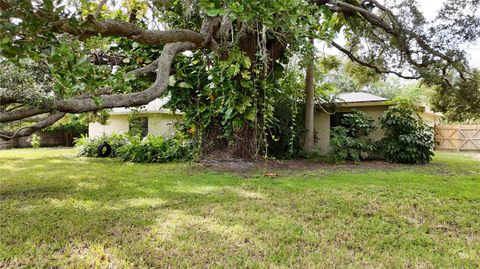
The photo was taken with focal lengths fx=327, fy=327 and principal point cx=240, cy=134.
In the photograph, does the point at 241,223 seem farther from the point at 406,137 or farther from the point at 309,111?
the point at 406,137

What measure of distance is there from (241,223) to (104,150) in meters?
10.1

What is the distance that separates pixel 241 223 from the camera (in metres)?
3.72

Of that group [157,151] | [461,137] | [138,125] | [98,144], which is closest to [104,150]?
[98,144]

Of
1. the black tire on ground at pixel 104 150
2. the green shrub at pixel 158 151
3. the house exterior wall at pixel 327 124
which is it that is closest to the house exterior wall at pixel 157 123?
the black tire on ground at pixel 104 150

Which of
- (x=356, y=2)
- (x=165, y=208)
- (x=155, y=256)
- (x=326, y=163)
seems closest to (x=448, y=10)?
(x=356, y=2)

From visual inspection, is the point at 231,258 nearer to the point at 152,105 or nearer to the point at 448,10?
the point at 448,10

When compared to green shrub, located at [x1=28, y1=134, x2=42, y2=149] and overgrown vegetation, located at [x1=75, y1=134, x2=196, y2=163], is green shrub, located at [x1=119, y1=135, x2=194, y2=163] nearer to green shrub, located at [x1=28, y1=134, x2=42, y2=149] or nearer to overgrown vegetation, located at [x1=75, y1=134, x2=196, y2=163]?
overgrown vegetation, located at [x1=75, y1=134, x2=196, y2=163]

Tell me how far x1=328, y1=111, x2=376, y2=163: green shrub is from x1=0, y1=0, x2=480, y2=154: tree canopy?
220 centimetres

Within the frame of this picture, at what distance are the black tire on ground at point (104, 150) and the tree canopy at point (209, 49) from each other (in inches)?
160

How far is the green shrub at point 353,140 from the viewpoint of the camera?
9984 millimetres

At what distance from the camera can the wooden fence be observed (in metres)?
17.4

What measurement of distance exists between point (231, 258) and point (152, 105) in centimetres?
1386

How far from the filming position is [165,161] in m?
10.1

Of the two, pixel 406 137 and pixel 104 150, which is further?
pixel 104 150
